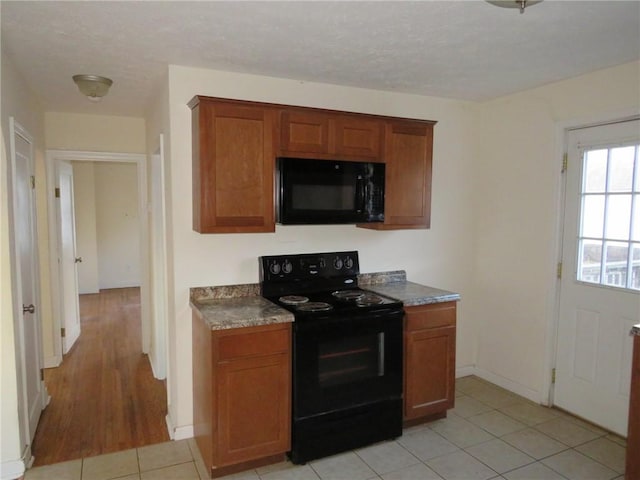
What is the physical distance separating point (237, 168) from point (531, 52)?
5.80 ft

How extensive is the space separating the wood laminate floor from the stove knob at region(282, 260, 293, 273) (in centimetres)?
133

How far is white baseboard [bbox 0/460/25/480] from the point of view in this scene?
2350mm

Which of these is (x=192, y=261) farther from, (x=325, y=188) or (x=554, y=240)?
(x=554, y=240)

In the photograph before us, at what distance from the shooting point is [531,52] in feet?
8.00

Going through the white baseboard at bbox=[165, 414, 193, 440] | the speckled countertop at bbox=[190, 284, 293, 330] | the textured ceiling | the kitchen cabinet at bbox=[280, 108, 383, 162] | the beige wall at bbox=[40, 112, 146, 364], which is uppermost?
the textured ceiling

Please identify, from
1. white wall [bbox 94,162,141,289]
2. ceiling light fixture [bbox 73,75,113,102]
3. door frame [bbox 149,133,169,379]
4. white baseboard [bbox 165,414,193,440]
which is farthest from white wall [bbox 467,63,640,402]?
white wall [bbox 94,162,141,289]

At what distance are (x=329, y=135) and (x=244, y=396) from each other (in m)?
1.63

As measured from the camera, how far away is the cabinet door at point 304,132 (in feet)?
8.77

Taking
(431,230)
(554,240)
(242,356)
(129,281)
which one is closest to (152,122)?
(242,356)

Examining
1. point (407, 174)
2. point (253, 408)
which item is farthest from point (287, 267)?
point (407, 174)

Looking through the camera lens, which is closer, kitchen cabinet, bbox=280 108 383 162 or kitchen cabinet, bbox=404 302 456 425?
kitchen cabinet, bbox=280 108 383 162

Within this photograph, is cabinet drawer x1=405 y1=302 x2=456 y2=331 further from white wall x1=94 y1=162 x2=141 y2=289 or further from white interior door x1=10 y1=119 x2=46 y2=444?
white wall x1=94 y1=162 x2=141 y2=289

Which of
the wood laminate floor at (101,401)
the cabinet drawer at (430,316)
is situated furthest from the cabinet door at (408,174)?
the wood laminate floor at (101,401)

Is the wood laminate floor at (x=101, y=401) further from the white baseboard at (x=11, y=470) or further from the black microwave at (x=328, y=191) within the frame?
the black microwave at (x=328, y=191)
